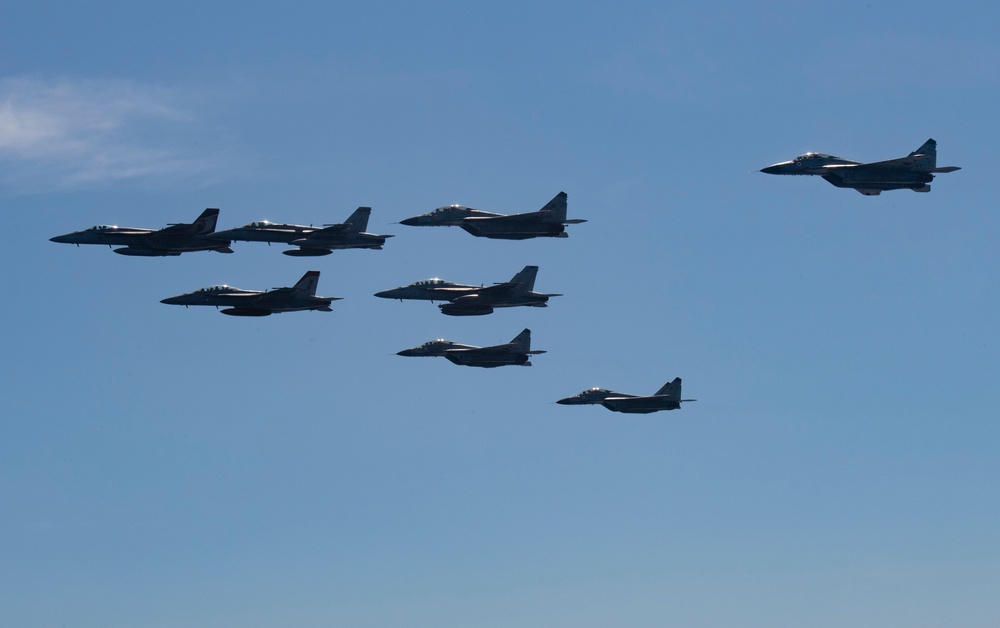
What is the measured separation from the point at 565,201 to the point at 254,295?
1294 inches

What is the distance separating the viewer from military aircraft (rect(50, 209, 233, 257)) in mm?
116250

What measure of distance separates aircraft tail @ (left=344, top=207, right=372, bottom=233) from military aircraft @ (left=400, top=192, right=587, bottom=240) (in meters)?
9.11

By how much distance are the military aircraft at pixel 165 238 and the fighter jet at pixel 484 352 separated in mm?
28054

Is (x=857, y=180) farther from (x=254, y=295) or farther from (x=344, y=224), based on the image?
(x=254, y=295)

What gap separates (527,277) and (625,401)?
2801cm

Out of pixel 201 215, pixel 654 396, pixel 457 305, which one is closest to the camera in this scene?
pixel 201 215

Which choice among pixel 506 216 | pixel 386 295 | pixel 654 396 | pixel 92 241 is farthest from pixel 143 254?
pixel 654 396

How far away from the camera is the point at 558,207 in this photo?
403ft

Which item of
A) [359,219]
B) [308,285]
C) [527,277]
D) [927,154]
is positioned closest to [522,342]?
[527,277]

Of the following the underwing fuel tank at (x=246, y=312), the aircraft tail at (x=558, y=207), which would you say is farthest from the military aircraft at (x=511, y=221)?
the underwing fuel tank at (x=246, y=312)

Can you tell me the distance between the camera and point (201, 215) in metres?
117

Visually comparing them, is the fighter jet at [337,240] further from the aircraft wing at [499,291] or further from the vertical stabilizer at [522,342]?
the vertical stabilizer at [522,342]

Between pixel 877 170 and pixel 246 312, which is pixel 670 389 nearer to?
pixel 877 170

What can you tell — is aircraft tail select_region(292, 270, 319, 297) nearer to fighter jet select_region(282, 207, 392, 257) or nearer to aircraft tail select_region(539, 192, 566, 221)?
fighter jet select_region(282, 207, 392, 257)
